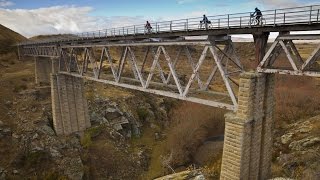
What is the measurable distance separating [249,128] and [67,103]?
91.4ft

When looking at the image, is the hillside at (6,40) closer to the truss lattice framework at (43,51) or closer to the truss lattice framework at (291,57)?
the truss lattice framework at (43,51)

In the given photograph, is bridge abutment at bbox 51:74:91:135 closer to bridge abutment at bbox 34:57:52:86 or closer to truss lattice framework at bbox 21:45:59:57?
truss lattice framework at bbox 21:45:59:57

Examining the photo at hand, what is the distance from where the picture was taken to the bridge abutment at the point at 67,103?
3816 centimetres

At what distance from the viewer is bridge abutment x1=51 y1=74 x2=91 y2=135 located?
3816cm

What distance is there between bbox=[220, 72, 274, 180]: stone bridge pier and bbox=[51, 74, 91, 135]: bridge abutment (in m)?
26.3

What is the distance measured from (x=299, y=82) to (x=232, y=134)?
43651 mm

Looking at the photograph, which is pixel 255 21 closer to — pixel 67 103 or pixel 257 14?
pixel 257 14

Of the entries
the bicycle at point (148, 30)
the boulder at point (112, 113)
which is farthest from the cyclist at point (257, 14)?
the boulder at point (112, 113)

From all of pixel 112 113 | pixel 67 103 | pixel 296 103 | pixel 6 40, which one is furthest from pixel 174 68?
pixel 6 40

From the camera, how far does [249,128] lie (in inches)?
668

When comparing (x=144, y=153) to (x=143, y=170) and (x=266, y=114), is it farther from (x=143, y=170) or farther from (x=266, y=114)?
(x=266, y=114)

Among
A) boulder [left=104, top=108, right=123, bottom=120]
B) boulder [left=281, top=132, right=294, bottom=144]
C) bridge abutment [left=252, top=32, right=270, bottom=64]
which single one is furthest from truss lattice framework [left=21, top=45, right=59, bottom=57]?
bridge abutment [left=252, top=32, right=270, bottom=64]

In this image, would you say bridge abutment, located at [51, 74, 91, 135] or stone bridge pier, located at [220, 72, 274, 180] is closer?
stone bridge pier, located at [220, 72, 274, 180]

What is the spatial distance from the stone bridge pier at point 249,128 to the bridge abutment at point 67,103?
1034 inches
